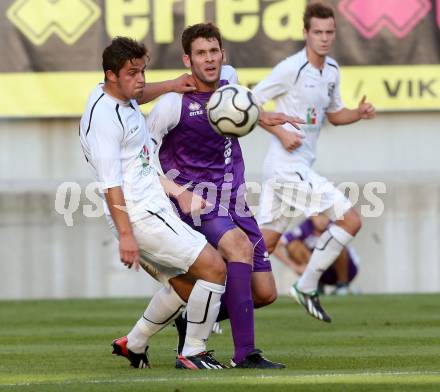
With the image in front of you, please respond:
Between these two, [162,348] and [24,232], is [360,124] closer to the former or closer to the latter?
[24,232]

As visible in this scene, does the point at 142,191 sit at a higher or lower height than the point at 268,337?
higher

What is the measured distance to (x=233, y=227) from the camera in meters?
8.37

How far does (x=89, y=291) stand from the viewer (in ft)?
55.7

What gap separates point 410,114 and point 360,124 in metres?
0.67

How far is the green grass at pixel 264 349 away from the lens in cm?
732

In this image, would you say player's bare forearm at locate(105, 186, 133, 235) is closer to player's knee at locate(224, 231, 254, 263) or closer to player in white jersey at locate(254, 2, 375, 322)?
player's knee at locate(224, 231, 254, 263)

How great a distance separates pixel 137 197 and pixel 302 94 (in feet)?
13.6

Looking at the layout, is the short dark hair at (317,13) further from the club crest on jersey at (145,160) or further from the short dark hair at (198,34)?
the club crest on jersey at (145,160)

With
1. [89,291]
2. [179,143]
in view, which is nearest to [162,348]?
[179,143]

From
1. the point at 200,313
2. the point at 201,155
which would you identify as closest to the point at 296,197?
the point at 201,155

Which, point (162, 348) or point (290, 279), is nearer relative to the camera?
point (162, 348)

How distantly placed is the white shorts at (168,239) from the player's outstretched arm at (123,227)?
0.14 m

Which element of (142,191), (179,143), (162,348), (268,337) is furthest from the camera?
(268,337)

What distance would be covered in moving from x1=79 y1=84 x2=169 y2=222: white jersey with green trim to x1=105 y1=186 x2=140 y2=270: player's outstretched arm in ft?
0.19
